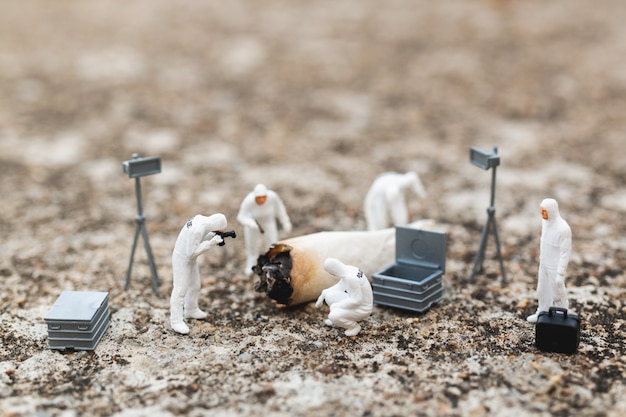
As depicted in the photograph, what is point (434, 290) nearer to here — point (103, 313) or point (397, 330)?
point (397, 330)

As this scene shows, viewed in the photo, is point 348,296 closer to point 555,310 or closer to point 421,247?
point 421,247

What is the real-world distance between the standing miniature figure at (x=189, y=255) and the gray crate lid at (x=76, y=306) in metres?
0.81

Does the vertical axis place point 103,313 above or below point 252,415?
above

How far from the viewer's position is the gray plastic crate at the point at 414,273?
846 centimetres

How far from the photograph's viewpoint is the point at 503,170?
43.9ft

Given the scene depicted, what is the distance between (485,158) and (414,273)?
63.2 inches

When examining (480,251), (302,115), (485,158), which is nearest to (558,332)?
(480,251)

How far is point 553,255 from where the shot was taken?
26.2ft

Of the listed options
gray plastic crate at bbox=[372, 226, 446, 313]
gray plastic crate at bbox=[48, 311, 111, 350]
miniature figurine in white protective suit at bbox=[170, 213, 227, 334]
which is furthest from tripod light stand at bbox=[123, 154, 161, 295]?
gray plastic crate at bbox=[372, 226, 446, 313]

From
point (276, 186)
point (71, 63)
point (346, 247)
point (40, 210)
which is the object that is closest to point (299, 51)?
point (71, 63)

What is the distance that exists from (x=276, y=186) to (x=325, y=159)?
1479 mm

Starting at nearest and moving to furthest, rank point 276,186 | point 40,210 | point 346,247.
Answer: point 346,247 < point 40,210 < point 276,186

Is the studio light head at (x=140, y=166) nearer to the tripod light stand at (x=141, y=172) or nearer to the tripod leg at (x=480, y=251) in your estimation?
the tripod light stand at (x=141, y=172)

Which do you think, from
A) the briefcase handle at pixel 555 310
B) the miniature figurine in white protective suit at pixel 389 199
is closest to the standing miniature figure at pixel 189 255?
the miniature figurine in white protective suit at pixel 389 199
